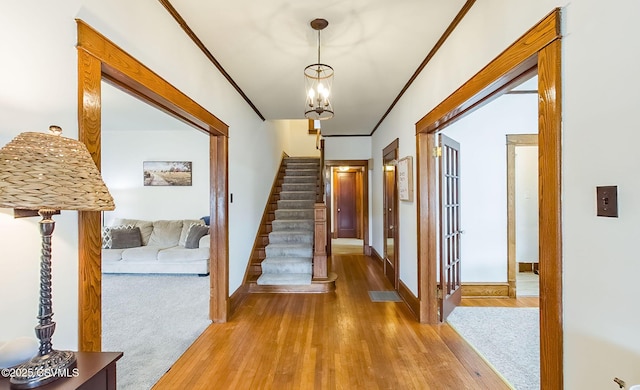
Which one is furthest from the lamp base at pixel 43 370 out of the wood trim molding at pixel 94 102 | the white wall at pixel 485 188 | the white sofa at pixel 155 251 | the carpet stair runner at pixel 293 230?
the white sofa at pixel 155 251

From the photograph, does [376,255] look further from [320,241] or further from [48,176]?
[48,176]

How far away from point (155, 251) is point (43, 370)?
15.0 ft

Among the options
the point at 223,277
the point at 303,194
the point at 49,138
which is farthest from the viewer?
the point at 303,194

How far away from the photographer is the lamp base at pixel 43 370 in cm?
90

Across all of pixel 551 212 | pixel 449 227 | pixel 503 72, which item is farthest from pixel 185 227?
pixel 551 212

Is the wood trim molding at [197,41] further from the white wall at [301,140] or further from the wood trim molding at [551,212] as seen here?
the white wall at [301,140]

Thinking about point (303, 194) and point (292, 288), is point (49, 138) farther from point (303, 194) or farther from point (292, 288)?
point (303, 194)

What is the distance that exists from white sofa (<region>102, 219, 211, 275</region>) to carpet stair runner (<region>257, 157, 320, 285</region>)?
1.27 meters

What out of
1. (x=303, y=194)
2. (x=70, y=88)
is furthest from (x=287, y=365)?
(x=303, y=194)

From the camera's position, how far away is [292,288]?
4109 mm

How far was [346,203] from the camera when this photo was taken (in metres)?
9.65

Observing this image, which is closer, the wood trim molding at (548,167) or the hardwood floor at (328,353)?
the wood trim molding at (548,167)

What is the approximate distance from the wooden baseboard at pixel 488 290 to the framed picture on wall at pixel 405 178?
1454mm

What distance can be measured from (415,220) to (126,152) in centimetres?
595
